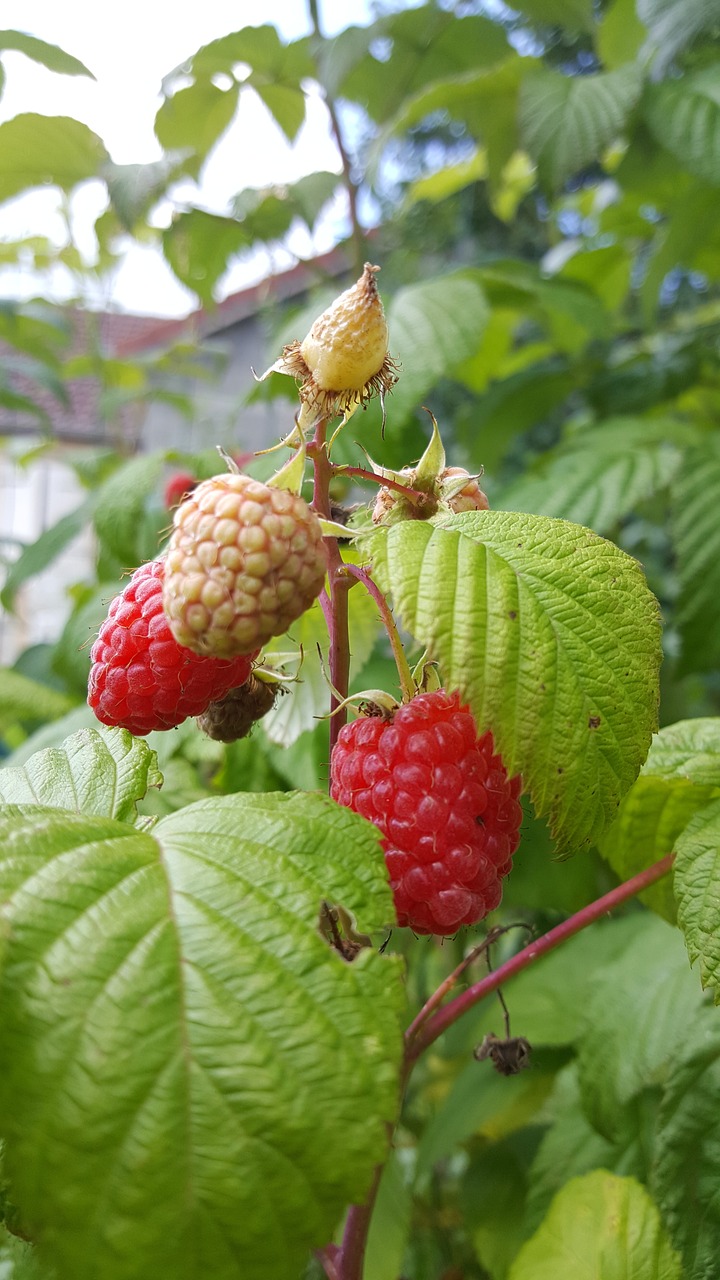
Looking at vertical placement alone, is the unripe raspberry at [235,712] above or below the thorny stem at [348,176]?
below

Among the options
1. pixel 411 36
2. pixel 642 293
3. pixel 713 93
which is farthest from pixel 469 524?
pixel 411 36

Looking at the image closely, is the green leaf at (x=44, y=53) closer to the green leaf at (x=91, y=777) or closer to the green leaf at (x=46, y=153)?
the green leaf at (x=46, y=153)

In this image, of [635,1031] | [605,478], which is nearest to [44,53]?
[605,478]

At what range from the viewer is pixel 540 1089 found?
3.82 ft

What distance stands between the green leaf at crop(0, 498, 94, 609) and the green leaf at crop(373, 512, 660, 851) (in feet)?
4.13

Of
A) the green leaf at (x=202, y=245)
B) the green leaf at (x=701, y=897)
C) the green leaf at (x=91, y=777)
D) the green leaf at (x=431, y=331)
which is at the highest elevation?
the green leaf at (x=202, y=245)

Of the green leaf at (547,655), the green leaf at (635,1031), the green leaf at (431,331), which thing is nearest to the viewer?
the green leaf at (547,655)

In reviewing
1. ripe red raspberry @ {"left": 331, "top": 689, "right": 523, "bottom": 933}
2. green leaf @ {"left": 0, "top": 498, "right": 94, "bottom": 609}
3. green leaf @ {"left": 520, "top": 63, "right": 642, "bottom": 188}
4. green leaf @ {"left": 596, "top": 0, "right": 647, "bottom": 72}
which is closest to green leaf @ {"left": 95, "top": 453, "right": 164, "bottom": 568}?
green leaf @ {"left": 0, "top": 498, "right": 94, "bottom": 609}

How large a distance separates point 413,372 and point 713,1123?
0.79m

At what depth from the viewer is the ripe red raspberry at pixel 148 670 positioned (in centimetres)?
53

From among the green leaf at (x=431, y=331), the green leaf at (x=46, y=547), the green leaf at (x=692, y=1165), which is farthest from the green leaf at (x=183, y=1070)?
the green leaf at (x=46, y=547)

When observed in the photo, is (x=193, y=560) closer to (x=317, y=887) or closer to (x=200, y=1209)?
(x=317, y=887)

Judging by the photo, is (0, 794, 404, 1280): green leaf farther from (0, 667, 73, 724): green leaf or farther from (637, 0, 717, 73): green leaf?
(637, 0, 717, 73): green leaf

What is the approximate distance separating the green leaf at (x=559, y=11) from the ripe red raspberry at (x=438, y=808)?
56.2 inches
